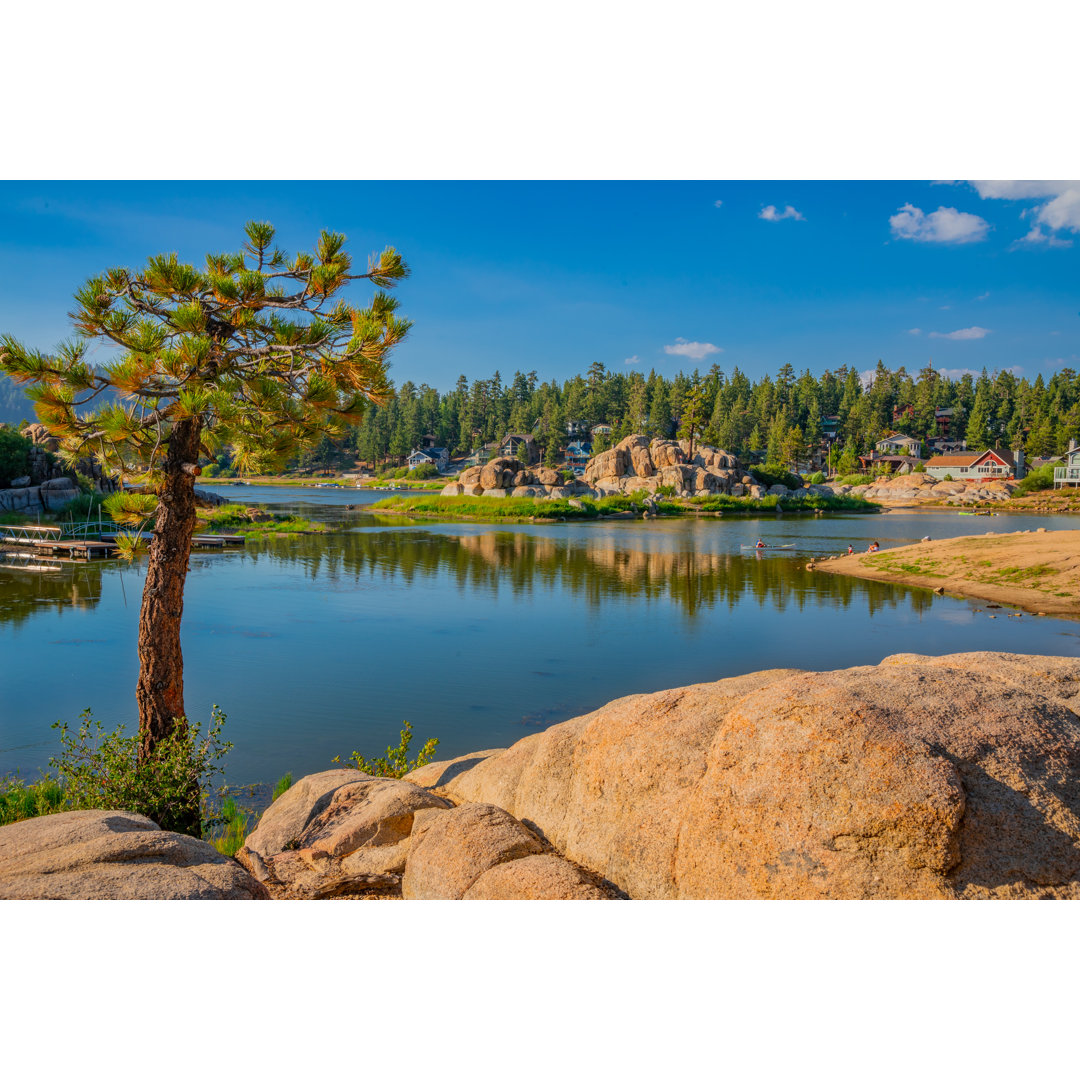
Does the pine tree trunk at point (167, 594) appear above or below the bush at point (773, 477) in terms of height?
below

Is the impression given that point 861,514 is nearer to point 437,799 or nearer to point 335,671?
point 335,671

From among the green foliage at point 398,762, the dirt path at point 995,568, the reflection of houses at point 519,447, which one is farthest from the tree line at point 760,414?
the green foliage at point 398,762

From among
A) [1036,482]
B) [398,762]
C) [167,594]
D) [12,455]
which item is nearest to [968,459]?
[1036,482]

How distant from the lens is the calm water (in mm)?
12336

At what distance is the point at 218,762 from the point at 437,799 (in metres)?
5.72

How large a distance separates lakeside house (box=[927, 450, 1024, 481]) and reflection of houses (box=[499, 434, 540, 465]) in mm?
57540

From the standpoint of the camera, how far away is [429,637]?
18.4m

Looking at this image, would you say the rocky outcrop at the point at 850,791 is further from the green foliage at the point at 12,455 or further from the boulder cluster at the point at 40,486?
the green foliage at the point at 12,455

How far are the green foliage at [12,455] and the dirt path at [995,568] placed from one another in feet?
139

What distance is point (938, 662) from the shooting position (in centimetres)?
538

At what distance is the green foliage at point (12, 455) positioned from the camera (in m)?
39.5

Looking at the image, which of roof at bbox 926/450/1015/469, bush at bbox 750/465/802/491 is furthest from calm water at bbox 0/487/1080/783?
roof at bbox 926/450/1015/469

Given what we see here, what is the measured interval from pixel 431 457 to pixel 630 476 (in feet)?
186

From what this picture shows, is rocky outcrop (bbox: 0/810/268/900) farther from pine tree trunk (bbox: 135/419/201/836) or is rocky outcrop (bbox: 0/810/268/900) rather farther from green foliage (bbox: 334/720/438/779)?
green foliage (bbox: 334/720/438/779)
